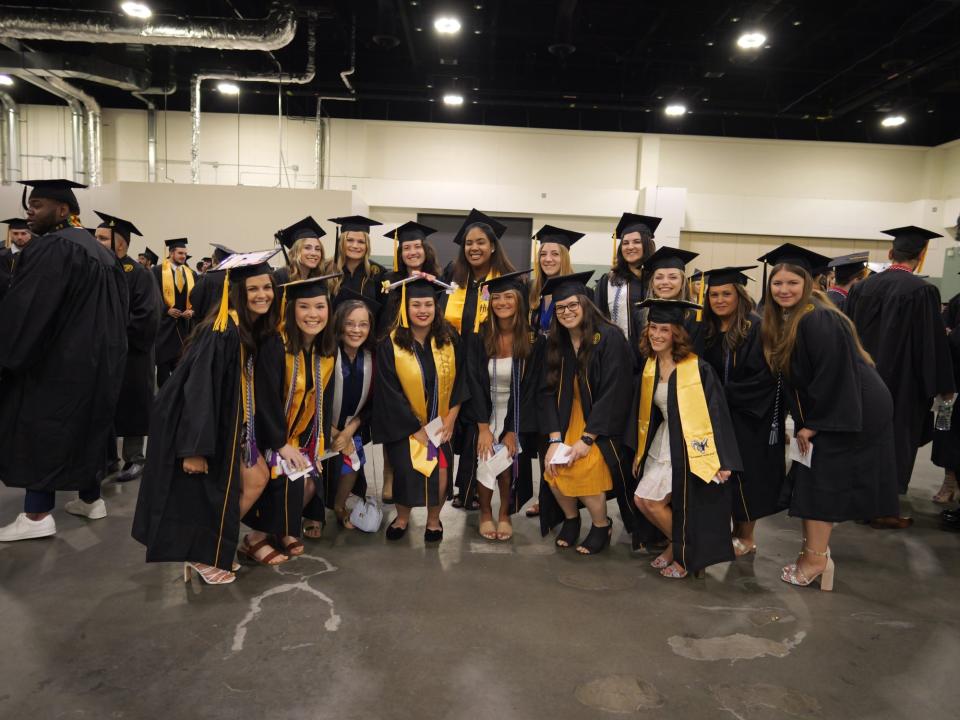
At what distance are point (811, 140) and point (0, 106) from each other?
16190 mm

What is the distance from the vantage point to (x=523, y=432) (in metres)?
→ 3.58

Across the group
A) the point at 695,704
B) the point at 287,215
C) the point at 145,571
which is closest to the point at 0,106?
the point at 287,215

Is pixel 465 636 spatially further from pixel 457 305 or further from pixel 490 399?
pixel 457 305

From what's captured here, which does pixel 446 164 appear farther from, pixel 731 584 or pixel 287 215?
pixel 731 584

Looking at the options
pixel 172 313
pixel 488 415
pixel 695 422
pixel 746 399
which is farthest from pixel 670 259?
pixel 172 313

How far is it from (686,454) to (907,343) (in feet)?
6.86

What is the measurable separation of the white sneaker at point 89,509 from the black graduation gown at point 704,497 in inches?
128

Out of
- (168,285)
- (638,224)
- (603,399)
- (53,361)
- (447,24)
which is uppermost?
(447,24)

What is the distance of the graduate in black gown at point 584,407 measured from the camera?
10.9 feet

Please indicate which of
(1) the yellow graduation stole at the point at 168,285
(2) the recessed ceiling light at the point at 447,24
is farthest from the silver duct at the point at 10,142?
(2) the recessed ceiling light at the point at 447,24

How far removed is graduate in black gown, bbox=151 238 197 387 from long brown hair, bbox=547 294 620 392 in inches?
183

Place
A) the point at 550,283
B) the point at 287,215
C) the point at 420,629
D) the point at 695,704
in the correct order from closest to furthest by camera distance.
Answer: the point at 695,704
the point at 420,629
the point at 550,283
the point at 287,215

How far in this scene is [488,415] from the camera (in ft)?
11.8

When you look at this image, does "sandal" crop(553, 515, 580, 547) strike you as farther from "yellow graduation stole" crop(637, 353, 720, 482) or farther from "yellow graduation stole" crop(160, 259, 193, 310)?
"yellow graduation stole" crop(160, 259, 193, 310)
